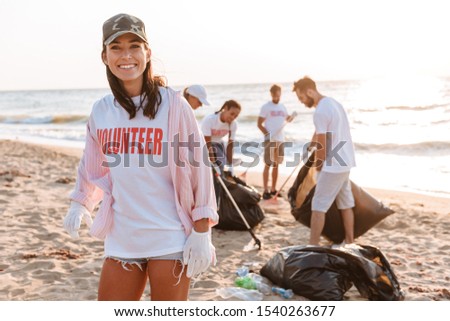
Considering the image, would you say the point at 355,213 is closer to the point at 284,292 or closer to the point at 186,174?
the point at 284,292

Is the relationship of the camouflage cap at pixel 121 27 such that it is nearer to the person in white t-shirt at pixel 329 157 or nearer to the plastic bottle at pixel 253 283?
the plastic bottle at pixel 253 283

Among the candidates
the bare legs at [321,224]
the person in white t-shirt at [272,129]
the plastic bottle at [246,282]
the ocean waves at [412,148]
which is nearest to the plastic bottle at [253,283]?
the plastic bottle at [246,282]

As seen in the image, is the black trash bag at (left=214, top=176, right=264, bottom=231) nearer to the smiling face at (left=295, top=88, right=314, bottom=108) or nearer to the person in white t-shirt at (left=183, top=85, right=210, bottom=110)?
the person in white t-shirt at (left=183, top=85, right=210, bottom=110)

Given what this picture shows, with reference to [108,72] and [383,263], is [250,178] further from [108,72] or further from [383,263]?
[108,72]

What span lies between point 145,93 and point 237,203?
11.9 feet

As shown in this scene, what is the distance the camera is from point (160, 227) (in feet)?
5.89

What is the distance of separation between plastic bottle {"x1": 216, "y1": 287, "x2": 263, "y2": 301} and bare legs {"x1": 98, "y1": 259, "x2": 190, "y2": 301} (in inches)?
67.3

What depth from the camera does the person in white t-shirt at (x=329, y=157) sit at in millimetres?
4199

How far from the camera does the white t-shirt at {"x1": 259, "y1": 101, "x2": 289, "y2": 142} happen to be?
7.52m

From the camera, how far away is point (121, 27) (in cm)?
182

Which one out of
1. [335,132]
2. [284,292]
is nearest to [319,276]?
[284,292]

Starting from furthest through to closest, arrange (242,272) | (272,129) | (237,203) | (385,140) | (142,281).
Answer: (385,140) → (272,129) → (237,203) → (242,272) → (142,281)

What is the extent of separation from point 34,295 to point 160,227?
221 cm

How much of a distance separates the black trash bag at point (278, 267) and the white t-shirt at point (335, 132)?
0.95 meters
